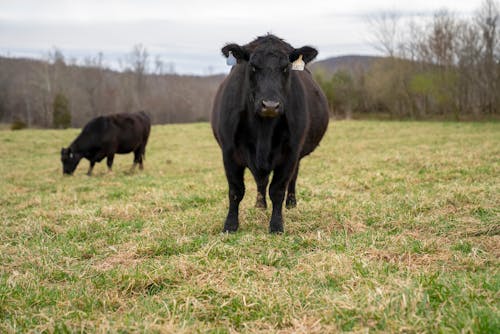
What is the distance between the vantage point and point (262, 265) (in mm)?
4273

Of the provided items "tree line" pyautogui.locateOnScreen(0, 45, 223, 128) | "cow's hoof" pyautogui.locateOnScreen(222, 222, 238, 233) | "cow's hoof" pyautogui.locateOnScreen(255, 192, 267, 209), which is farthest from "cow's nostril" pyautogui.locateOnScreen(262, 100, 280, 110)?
"tree line" pyautogui.locateOnScreen(0, 45, 223, 128)

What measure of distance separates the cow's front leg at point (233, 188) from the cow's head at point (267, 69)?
0.82 metres

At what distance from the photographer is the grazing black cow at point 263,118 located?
561 centimetres

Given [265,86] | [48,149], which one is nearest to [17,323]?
[265,86]

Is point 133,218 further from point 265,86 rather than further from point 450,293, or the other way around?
point 450,293

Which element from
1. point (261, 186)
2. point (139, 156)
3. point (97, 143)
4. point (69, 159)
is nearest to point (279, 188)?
point (261, 186)

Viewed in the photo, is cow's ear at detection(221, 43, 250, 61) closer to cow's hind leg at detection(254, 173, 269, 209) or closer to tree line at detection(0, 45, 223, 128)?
cow's hind leg at detection(254, 173, 269, 209)

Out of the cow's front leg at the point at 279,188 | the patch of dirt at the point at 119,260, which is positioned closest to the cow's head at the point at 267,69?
the cow's front leg at the point at 279,188

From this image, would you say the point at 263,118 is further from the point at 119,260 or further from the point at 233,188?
the point at 119,260

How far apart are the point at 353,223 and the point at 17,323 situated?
3.90 meters

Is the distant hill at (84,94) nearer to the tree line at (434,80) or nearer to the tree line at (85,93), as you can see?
the tree line at (85,93)

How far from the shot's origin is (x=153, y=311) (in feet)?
10.5

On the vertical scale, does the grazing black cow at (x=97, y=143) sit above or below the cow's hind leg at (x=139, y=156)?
above

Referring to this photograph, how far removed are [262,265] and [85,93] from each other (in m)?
95.2
